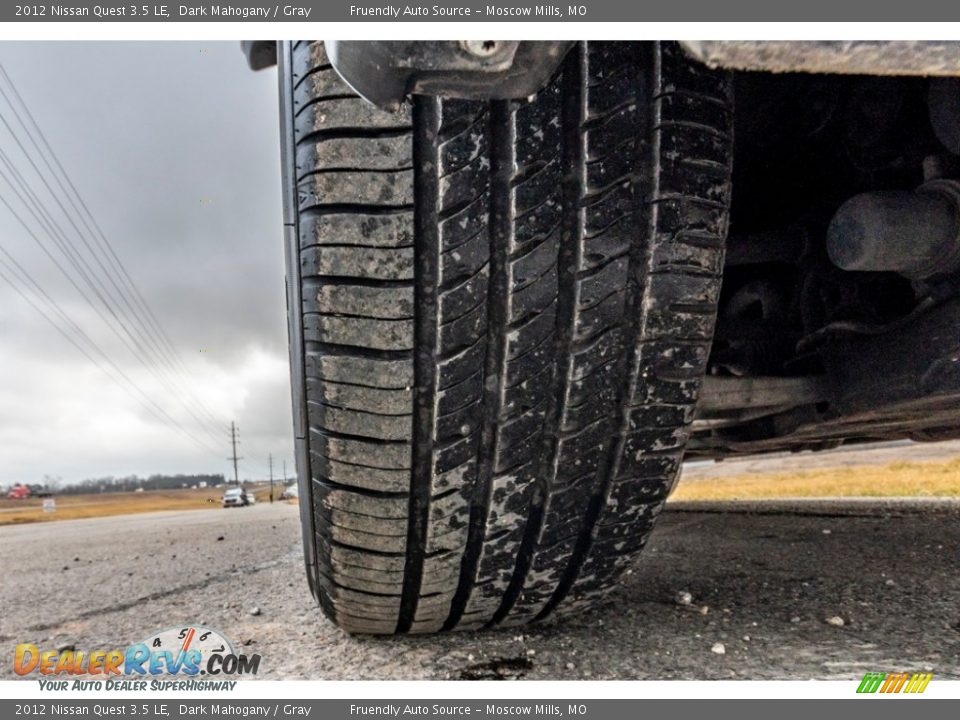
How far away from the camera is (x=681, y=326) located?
2.55ft

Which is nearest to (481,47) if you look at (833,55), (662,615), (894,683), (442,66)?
(442,66)

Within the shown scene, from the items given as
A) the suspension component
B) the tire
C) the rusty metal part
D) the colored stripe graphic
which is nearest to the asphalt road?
the colored stripe graphic

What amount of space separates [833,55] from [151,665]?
1166mm

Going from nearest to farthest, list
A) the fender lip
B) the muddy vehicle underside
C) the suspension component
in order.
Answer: the fender lip → the muddy vehicle underside → the suspension component

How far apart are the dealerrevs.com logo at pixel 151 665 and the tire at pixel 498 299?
269 millimetres

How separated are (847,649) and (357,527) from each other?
0.73 meters

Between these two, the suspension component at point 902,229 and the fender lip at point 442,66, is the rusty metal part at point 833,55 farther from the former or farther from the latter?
the suspension component at point 902,229

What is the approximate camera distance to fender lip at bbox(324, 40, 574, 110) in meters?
0.48

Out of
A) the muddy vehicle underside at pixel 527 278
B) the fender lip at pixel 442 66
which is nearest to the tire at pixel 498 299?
the muddy vehicle underside at pixel 527 278

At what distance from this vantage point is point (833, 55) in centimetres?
50

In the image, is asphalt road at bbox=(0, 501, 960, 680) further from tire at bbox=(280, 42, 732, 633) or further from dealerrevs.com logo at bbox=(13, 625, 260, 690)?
tire at bbox=(280, 42, 732, 633)

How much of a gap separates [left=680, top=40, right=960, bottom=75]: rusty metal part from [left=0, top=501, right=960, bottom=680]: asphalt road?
0.74 m

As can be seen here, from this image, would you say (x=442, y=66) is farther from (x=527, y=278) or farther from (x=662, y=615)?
(x=662, y=615)

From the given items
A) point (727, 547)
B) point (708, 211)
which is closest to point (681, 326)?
point (708, 211)
